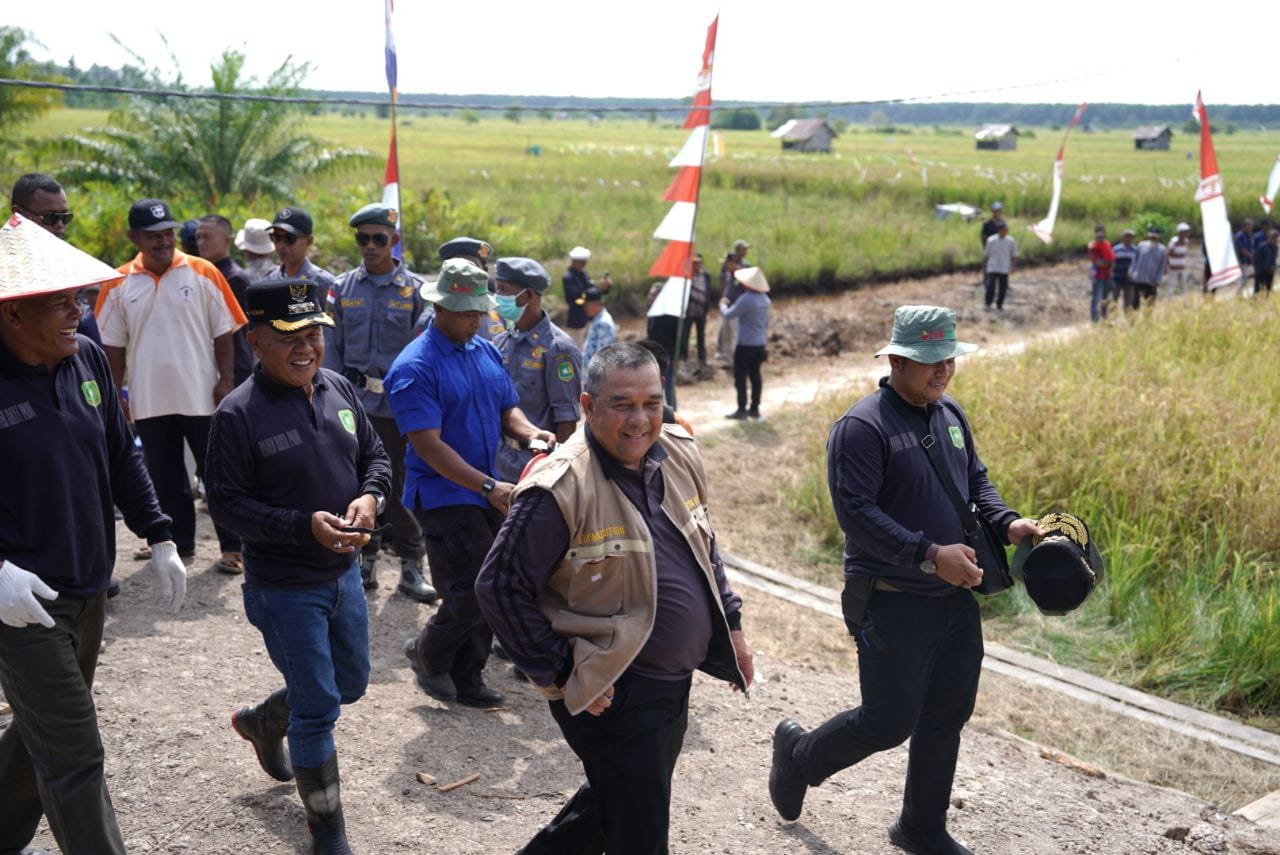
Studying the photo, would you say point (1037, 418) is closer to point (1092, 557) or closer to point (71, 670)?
point (1092, 557)

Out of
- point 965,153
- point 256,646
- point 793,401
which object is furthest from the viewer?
point 965,153

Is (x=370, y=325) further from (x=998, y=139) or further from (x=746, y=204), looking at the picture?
Answer: (x=998, y=139)

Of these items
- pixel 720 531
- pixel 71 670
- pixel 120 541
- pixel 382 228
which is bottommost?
pixel 720 531

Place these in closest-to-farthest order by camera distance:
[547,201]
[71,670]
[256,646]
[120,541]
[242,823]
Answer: [71,670] → [242,823] → [256,646] → [120,541] → [547,201]

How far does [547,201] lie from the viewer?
29.3m

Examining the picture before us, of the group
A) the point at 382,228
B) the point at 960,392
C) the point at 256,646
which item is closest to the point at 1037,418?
the point at 960,392

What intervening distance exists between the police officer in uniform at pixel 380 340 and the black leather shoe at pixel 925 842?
2.99m

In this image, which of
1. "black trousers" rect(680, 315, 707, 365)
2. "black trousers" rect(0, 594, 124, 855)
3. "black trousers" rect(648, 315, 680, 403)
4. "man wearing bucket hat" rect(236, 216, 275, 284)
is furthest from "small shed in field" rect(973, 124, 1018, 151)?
"black trousers" rect(0, 594, 124, 855)

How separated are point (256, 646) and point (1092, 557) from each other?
3.61m

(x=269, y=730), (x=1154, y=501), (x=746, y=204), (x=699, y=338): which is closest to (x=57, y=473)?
(x=269, y=730)

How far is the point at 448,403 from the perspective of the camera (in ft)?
15.5

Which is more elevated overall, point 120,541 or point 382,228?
point 382,228

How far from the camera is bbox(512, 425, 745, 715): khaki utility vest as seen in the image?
297cm

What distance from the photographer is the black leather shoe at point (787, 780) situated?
4266 millimetres
